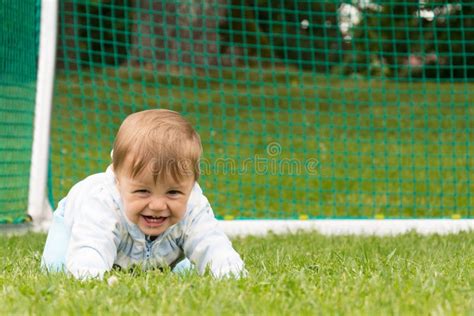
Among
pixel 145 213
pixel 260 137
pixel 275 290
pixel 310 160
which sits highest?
pixel 260 137

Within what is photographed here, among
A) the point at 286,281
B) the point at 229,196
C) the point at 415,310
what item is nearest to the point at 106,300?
the point at 286,281

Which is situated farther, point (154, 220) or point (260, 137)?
point (260, 137)

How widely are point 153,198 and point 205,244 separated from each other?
340 millimetres

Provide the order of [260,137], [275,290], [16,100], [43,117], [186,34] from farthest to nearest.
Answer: [186,34] → [260,137] → [43,117] → [16,100] → [275,290]

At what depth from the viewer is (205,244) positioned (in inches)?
134

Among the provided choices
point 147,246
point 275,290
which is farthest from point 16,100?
point 275,290

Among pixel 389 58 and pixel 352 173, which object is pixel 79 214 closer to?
pixel 352 173

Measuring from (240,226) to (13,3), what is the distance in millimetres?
1965

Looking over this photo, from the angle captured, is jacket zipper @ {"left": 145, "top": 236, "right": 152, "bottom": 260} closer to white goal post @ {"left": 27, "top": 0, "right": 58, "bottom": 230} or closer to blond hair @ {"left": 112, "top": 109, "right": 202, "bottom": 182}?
blond hair @ {"left": 112, "top": 109, "right": 202, "bottom": 182}

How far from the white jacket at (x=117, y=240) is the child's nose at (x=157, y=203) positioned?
187mm

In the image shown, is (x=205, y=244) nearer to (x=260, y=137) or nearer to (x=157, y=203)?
(x=157, y=203)

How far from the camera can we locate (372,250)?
426cm

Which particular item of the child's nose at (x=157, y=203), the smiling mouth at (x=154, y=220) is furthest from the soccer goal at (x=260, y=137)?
the child's nose at (x=157, y=203)

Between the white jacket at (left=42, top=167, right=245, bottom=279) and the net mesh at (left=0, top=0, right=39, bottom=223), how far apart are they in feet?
6.21
